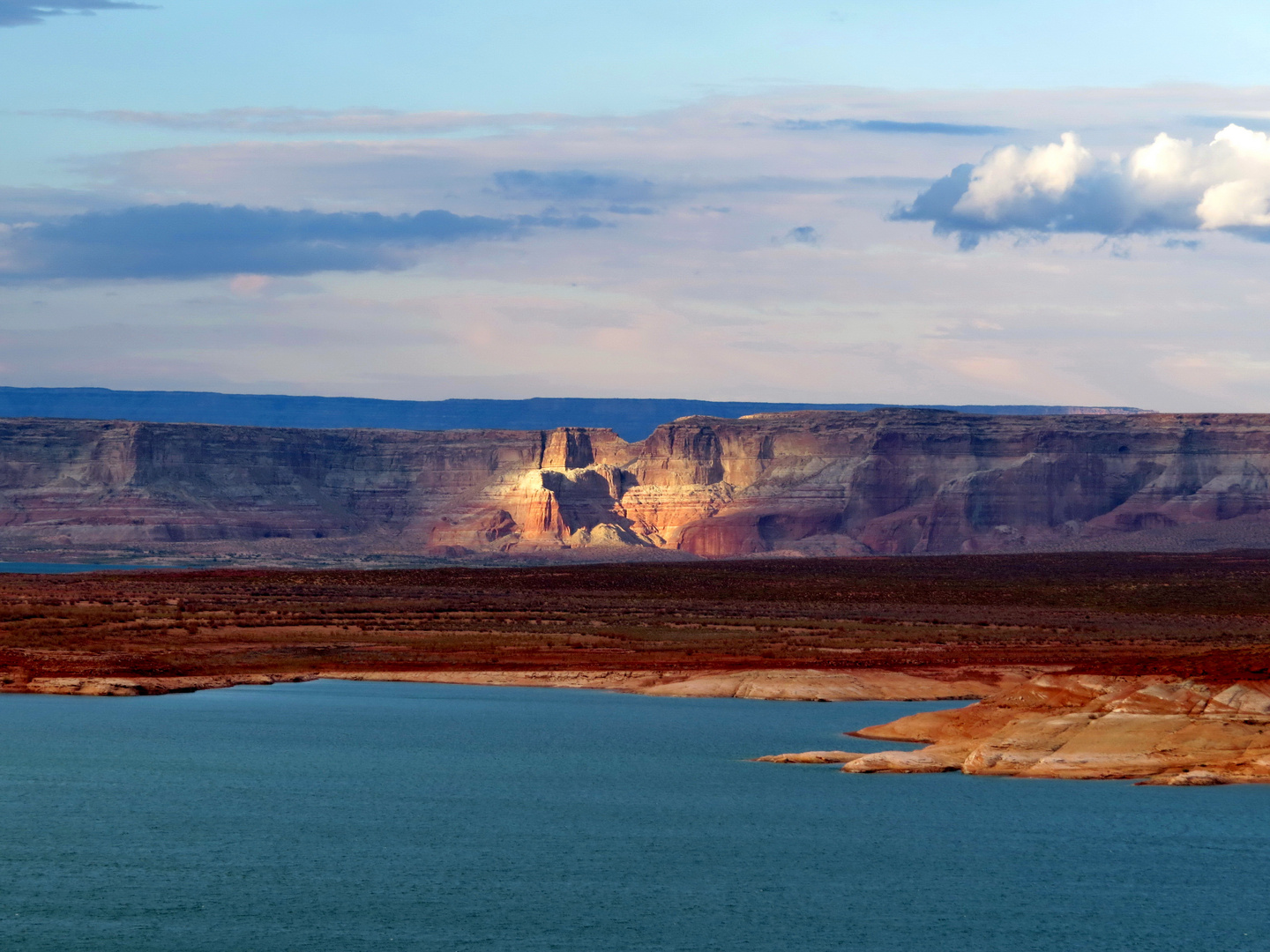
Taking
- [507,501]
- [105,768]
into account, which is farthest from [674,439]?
[105,768]

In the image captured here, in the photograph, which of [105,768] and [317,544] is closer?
[105,768]

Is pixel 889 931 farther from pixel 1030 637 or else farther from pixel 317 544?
pixel 317 544

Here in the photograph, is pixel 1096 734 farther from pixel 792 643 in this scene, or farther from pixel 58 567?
pixel 58 567

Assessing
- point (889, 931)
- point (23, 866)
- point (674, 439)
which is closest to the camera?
point (889, 931)

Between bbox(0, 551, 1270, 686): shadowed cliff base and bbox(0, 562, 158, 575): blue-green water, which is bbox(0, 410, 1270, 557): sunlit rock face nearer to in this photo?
bbox(0, 562, 158, 575): blue-green water

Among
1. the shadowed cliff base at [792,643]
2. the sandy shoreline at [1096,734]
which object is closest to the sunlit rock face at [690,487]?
the shadowed cliff base at [792,643]

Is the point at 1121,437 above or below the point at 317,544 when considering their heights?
above

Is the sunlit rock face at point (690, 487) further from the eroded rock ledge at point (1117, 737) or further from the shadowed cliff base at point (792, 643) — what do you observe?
the eroded rock ledge at point (1117, 737)
